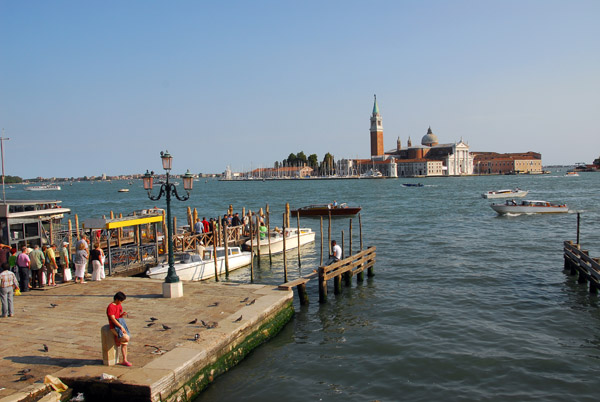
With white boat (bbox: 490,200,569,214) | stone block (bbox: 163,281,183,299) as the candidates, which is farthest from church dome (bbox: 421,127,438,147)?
stone block (bbox: 163,281,183,299)

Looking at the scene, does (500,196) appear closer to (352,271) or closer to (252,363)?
(352,271)

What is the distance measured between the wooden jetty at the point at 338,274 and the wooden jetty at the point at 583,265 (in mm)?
6791

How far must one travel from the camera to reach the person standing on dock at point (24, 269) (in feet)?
40.3

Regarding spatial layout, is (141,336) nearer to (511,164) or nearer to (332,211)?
(332,211)

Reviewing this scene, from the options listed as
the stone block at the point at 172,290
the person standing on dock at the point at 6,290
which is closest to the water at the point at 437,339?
the stone block at the point at 172,290

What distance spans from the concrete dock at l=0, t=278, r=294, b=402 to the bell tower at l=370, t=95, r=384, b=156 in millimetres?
175306

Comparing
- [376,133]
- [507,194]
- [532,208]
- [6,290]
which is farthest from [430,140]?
[6,290]

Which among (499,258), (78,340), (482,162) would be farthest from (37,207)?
(482,162)

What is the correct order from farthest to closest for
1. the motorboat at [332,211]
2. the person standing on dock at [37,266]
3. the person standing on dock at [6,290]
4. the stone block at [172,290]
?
the motorboat at [332,211], the person standing on dock at [37,266], the stone block at [172,290], the person standing on dock at [6,290]

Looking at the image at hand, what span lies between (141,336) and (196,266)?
8866 mm

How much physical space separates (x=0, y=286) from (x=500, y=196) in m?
61.9

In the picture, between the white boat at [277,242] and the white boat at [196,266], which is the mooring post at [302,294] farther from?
the white boat at [277,242]

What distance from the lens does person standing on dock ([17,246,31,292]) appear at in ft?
40.3

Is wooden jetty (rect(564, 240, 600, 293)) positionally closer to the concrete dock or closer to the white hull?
Answer: the concrete dock
